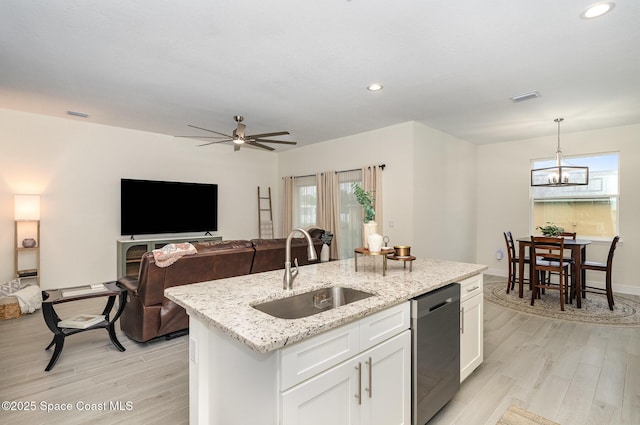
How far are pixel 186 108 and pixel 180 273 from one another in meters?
2.45

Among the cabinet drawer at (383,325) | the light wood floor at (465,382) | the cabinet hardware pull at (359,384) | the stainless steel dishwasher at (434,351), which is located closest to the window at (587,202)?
the light wood floor at (465,382)

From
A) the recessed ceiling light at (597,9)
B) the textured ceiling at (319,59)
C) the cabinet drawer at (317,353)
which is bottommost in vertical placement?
the cabinet drawer at (317,353)

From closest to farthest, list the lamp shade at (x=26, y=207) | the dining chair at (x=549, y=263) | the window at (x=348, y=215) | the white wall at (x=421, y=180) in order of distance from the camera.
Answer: the dining chair at (x=549, y=263), the lamp shade at (x=26, y=207), the white wall at (x=421, y=180), the window at (x=348, y=215)

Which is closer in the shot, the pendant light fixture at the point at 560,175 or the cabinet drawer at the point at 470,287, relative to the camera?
the cabinet drawer at the point at 470,287

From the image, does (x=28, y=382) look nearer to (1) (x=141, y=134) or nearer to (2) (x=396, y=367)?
(2) (x=396, y=367)

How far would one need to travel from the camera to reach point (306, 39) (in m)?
2.58

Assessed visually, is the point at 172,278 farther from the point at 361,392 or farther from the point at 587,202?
the point at 587,202

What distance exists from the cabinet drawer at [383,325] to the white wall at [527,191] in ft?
18.0

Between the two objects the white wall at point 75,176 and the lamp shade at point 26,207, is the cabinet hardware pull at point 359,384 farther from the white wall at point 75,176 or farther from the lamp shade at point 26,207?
the white wall at point 75,176

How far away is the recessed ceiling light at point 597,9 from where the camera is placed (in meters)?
2.12

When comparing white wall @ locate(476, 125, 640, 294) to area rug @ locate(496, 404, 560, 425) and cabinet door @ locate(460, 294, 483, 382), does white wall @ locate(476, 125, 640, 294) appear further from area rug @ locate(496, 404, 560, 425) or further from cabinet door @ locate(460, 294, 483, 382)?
area rug @ locate(496, 404, 560, 425)

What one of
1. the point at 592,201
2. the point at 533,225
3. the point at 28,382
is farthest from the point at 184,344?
the point at 592,201

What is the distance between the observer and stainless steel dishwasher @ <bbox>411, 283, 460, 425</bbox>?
1831 millimetres

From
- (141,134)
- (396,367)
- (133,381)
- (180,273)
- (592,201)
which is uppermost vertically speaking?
(141,134)
